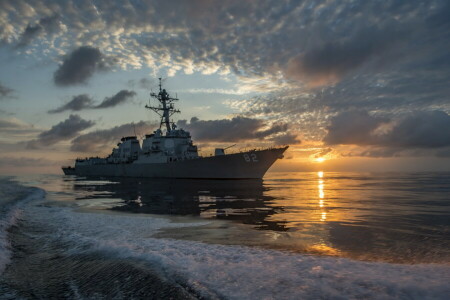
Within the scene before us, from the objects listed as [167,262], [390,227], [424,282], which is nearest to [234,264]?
[167,262]

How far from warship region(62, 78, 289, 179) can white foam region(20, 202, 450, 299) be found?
27985 mm

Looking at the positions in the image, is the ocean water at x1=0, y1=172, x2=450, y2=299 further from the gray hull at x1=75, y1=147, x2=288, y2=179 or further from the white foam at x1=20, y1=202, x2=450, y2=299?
the gray hull at x1=75, y1=147, x2=288, y2=179

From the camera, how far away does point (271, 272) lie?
4.56 meters

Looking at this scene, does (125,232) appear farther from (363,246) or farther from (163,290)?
(363,246)

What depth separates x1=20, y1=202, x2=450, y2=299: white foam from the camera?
3.77m

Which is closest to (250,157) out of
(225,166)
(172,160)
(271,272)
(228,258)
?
(225,166)

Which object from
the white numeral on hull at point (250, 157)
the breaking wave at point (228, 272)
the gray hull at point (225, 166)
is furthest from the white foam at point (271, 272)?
the gray hull at point (225, 166)

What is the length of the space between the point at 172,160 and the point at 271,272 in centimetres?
3816

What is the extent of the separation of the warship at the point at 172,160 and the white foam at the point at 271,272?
27985mm

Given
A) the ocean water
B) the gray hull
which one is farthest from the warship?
the ocean water

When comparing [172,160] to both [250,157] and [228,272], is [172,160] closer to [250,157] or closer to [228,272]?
[250,157]

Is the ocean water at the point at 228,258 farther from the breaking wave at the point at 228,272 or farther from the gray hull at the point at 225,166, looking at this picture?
the gray hull at the point at 225,166

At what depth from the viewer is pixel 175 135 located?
46500 mm

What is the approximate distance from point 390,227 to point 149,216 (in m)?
8.08
